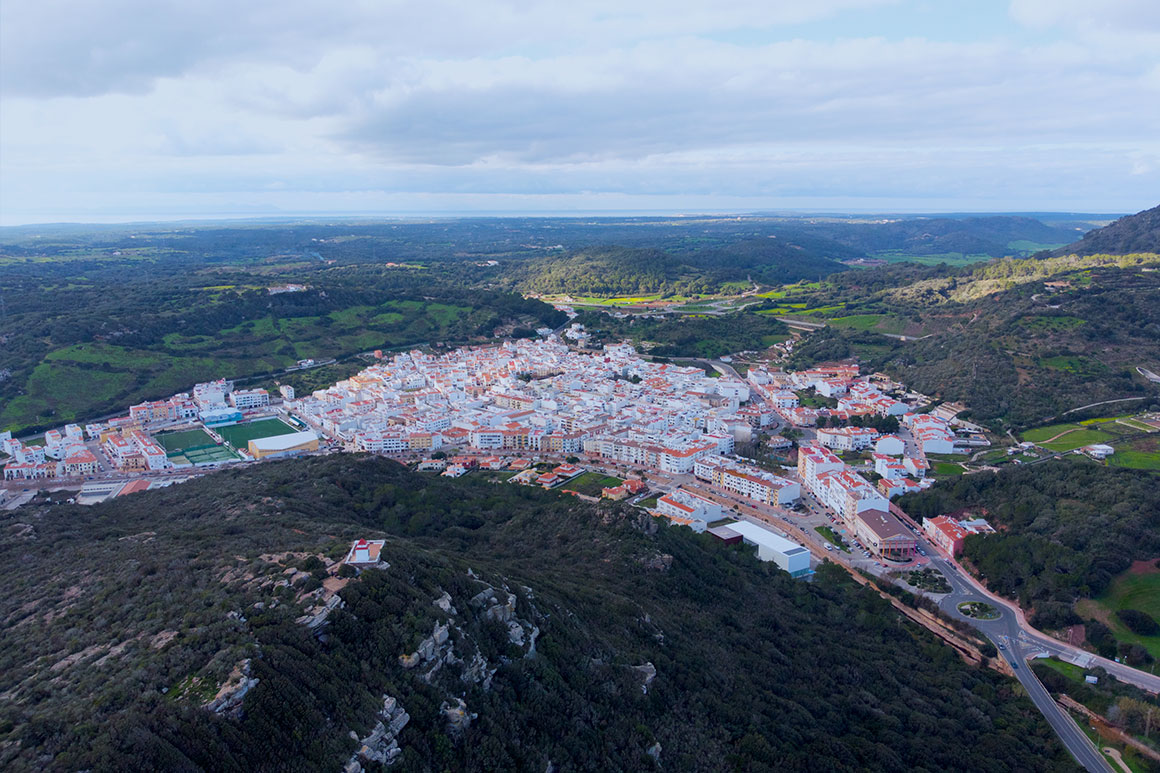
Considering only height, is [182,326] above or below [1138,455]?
above

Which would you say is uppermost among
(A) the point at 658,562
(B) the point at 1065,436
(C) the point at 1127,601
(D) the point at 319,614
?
(D) the point at 319,614

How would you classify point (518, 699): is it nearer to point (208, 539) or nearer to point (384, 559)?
point (384, 559)

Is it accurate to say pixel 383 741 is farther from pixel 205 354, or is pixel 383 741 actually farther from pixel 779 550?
pixel 205 354

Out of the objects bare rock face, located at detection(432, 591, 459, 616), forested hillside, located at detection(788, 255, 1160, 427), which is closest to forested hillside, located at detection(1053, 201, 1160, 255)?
forested hillside, located at detection(788, 255, 1160, 427)

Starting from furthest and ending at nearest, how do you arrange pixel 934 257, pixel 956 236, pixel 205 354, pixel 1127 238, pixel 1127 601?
pixel 956 236 < pixel 934 257 < pixel 1127 238 < pixel 205 354 < pixel 1127 601

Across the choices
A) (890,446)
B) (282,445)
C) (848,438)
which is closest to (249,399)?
(282,445)

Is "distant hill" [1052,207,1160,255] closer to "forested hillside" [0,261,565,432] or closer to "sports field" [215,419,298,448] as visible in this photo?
"forested hillside" [0,261,565,432]
